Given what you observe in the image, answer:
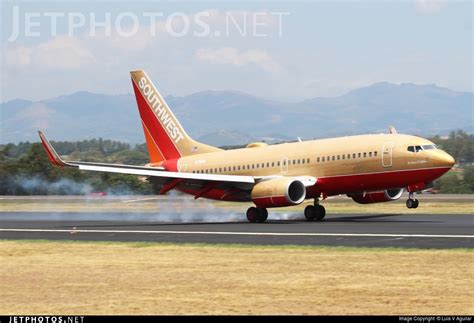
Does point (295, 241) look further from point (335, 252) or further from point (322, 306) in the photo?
point (322, 306)

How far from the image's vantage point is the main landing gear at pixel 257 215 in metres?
49.1

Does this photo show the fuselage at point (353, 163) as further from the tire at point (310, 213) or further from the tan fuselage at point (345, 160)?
the tire at point (310, 213)

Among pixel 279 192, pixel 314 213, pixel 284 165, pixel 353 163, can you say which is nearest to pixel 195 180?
pixel 284 165

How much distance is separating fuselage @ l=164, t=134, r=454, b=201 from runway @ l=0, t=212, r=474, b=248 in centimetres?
197

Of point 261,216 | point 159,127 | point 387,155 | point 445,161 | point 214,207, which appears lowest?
point 261,216

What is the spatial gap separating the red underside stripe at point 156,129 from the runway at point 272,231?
567 centimetres

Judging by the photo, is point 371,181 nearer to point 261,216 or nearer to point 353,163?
point 353,163

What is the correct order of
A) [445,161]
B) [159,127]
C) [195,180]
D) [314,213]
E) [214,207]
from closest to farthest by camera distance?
1. [445,161]
2. [314,213]
3. [195,180]
4. [159,127]
5. [214,207]

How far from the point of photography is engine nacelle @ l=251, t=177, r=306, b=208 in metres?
47.5

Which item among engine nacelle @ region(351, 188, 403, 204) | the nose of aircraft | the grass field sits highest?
the nose of aircraft

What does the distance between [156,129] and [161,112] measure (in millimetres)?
1075

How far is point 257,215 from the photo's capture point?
49.2 m

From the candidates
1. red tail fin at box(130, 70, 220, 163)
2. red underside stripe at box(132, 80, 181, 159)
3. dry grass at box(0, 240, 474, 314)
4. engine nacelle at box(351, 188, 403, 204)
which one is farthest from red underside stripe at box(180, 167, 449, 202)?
dry grass at box(0, 240, 474, 314)

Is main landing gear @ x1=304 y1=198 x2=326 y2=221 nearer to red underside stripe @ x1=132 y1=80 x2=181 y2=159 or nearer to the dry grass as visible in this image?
red underside stripe @ x1=132 y1=80 x2=181 y2=159
